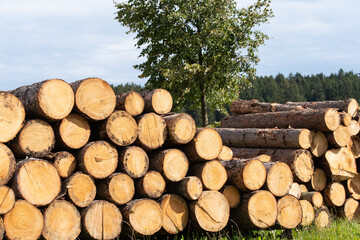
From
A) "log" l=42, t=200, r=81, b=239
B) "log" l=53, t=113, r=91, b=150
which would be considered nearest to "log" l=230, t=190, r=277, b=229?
"log" l=42, t=200, r=81, b=239

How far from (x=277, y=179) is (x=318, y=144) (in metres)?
1.92

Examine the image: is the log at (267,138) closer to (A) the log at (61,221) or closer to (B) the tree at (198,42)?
(A) the log at (61,221)

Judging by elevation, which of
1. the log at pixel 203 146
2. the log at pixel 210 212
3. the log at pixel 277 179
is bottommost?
the log at pixel 210 212

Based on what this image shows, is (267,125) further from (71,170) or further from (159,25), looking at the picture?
(159,25)

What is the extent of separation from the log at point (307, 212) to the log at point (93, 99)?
3.88 meters

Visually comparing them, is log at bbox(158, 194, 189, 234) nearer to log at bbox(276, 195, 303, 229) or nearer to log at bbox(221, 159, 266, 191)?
log at bbox(221, 159, 266, 191)

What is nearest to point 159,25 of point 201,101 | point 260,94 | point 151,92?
point 201,101

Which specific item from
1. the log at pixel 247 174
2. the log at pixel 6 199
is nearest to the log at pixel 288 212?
the log at pixel 247 174

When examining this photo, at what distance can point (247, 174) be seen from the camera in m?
5.88

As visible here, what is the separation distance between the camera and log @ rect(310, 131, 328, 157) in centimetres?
761

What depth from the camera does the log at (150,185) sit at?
5.36 metres

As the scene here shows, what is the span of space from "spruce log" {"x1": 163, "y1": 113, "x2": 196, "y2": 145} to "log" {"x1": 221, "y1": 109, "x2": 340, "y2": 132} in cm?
317

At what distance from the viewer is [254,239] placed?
5824mm

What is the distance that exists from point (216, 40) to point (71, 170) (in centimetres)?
1991
